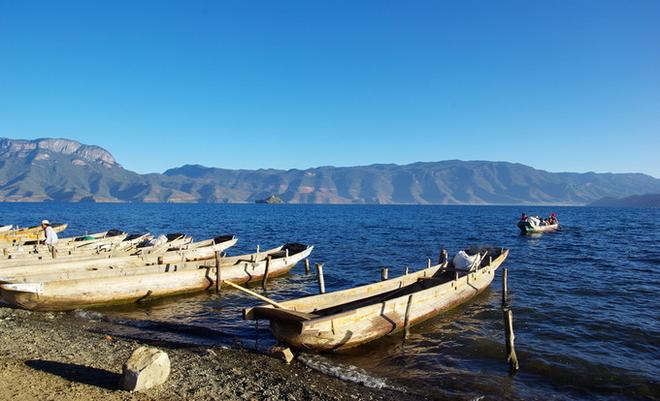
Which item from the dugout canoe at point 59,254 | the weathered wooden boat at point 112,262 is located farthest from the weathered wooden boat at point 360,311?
the dugout canoe at point 59,254

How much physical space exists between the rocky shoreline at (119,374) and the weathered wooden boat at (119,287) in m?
2.45

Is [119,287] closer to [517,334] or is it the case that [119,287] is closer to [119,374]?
[119,374]

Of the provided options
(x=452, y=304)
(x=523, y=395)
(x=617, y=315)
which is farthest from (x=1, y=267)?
(x=617, y=315)

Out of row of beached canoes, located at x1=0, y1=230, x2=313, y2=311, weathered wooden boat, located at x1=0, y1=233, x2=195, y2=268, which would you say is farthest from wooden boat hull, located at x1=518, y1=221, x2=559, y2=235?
weathered wooden boat, located at x1=0, y1=233, x2=195, y2=268

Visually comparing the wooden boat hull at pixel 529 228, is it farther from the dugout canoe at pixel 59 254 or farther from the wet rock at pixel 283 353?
the wet rock at pixel 283 353

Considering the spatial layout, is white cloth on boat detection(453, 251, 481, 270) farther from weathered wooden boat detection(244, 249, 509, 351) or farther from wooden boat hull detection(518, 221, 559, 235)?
wooden boat hull detection(518, 221, 559, 235)

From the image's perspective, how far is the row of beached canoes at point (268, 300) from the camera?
12.4 m

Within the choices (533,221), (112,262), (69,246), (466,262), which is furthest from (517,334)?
(533,221)

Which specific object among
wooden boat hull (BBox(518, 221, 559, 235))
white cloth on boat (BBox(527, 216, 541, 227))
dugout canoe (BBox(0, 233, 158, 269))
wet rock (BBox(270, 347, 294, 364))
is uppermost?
white cloth on boat (BBox(527, 216, 541, 227))

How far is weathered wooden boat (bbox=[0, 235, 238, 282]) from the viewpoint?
18047 mm

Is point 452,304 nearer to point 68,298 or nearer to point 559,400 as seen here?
point 559,400

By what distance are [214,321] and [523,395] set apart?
11054 millimetres

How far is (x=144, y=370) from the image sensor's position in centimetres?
867

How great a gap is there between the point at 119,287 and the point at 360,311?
35.6 ft
